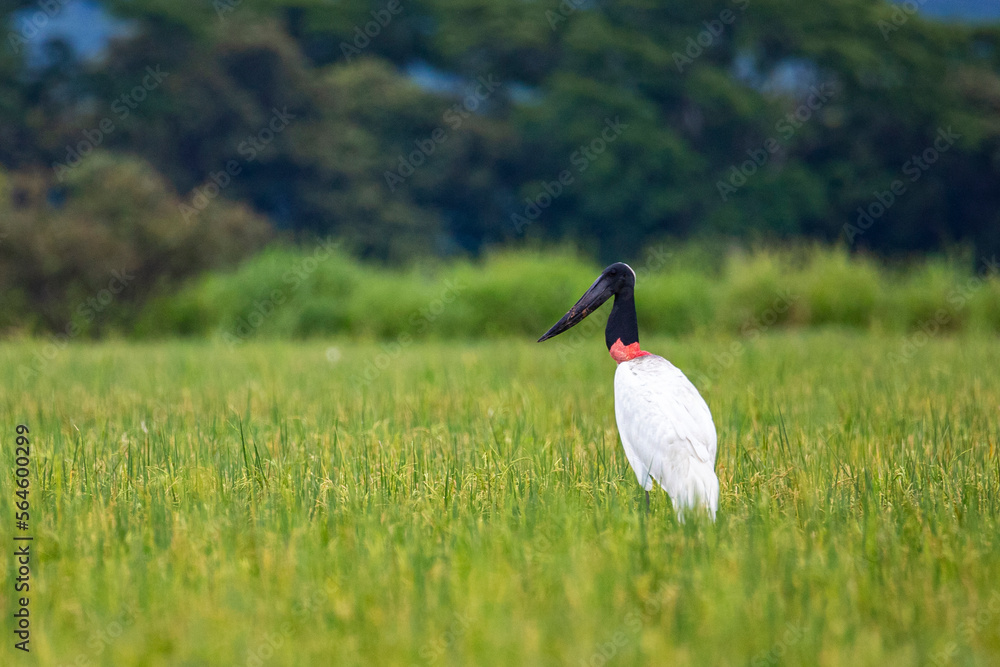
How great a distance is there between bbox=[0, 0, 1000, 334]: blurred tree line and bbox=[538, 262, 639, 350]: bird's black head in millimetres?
20694

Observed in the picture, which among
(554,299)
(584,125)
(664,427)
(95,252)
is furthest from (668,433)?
(584,125)

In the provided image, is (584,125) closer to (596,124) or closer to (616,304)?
(596,124)

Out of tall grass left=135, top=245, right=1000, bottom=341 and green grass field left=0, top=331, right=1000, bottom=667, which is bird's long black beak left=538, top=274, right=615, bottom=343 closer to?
green grass field left=0, top=331, right=1000, bottom=667

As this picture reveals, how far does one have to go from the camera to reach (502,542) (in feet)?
9.26

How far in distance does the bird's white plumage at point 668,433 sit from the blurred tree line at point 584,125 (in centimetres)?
2112

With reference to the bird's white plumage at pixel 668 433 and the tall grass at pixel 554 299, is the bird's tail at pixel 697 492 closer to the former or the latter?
the bird's white plumage at pixel 668 433

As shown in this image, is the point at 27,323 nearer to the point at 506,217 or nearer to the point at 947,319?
the point at 947,319

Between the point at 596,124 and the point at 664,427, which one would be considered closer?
the point at 664,427

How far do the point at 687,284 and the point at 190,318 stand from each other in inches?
281

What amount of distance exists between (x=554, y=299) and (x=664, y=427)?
28.9 ft

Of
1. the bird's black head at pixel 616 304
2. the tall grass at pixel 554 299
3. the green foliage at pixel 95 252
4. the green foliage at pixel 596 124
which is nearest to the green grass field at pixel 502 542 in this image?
the bird's black head at pixel 616 304

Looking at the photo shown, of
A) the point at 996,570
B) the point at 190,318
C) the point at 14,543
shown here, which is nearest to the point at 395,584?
the point at 14,543

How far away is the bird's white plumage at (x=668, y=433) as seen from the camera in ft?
10.2

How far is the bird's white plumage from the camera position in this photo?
311 cm
